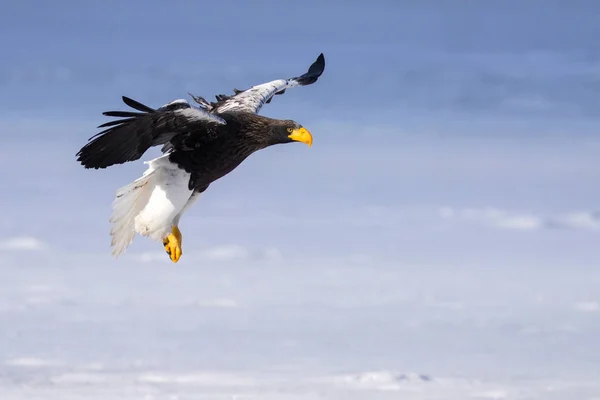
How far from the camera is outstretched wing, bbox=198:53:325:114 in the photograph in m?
22.2

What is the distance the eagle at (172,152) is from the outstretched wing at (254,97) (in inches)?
3.2

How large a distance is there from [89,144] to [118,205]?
2.55m

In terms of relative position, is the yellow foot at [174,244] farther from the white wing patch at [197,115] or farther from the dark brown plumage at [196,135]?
the white wing patch at [197,115]

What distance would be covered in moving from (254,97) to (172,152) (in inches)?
115

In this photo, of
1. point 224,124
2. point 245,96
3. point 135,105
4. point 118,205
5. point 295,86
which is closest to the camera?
point 135,105

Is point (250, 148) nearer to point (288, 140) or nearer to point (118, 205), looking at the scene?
point (288, 140)

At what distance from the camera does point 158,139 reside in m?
19.1

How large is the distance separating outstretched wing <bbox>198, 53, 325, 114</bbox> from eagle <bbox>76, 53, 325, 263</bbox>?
8 centimetres

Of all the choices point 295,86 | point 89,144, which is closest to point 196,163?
point 89,144

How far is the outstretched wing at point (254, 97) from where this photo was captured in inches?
875

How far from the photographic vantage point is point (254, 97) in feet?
74.8

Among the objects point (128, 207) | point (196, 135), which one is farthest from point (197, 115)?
point (128, 207)

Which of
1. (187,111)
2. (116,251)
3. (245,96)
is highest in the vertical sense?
(245,96)

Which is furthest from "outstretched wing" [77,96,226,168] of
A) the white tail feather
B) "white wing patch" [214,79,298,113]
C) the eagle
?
"white wing patch" [214,79,298,113]
